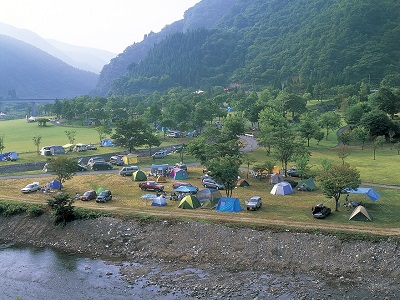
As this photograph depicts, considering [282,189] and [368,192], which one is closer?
[368,192]

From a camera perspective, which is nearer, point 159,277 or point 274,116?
point 159,277

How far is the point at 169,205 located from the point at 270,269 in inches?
635

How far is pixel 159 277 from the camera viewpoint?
3300cm

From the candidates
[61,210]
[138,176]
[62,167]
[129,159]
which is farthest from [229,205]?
[129,159]

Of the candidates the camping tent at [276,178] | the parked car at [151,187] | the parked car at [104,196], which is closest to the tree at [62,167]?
the parked car at [104,196]

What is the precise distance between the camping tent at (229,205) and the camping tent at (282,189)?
7.69 metres

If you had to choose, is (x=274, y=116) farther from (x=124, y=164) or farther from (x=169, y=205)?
(x=169, y=205)

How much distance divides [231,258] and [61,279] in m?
13.4

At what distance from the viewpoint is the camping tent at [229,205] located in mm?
43781

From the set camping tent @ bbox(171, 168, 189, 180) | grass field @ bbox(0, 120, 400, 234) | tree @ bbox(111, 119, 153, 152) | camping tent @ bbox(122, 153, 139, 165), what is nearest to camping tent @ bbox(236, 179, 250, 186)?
grass field @ bbox(0, 120, 400, 234)

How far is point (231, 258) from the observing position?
35375 millimetres

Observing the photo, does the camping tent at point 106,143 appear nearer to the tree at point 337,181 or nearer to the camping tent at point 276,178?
the camping tent at point 276,178

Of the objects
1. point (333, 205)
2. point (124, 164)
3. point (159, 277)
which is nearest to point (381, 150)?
point (333, 205)

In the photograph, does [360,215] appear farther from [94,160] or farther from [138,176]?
[94,160]
